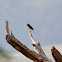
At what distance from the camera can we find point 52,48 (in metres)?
3.70

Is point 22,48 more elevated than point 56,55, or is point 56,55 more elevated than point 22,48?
point 22,48

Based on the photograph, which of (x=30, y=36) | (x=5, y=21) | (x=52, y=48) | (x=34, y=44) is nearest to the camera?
(x=52, y=48)

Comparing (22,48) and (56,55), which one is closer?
(56,55)

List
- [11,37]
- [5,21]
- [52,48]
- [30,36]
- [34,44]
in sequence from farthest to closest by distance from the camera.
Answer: [30,36] → [34,44] → [5,21] → [11,37] → [52,48]

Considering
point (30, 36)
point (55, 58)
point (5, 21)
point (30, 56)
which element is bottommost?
point (55, 58)

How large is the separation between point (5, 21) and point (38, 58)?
1485 millimetres

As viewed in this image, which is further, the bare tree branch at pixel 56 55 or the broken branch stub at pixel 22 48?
the broken branch stub at pixel 22 48

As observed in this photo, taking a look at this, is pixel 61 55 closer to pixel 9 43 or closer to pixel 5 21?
pixel 9 43

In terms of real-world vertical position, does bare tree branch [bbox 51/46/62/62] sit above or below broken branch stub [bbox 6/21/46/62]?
below

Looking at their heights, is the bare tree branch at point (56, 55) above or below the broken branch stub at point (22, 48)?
below

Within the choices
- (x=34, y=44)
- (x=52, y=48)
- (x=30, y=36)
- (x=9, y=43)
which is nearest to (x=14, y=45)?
(x=9, y=43)

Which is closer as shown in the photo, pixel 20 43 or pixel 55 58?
pixel 55 58

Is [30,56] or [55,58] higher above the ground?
[30,56]

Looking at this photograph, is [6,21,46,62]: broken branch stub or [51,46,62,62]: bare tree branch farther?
[6,21,46,62]: broken branch stub
